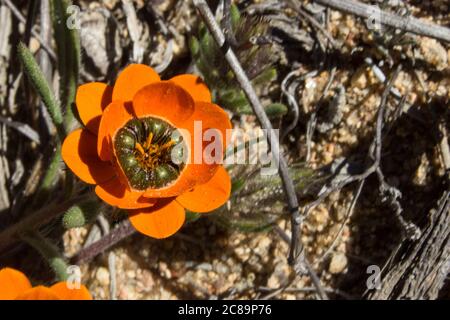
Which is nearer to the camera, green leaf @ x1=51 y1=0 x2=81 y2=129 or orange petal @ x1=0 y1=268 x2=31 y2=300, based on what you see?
orange petal @ x1=0 y1=268 x2=31 y2=300

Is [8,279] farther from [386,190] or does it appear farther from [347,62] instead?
[347,62]

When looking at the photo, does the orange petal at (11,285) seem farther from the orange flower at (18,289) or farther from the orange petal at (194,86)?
the orange petal at (194,86)

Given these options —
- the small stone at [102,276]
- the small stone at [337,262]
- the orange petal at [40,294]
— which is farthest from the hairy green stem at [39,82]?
the small stone at [337,262]

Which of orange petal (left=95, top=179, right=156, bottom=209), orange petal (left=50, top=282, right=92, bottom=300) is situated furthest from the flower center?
orange petal (left=50, top=282, right=92, bottom=300)

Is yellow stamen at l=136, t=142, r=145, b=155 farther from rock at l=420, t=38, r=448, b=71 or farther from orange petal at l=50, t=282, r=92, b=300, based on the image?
rock at l=420, t=38, r=448, b=71

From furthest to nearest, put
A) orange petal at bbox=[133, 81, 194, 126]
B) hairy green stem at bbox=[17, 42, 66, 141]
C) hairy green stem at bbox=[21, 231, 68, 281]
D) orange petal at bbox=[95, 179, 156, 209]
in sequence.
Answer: hairy green stem at bbox=[21, 231, 68, 281] < hairy green stem at bbox=[17, 42, 66, 141] < orange petal at bbox=[133, 81, 194, 126] < orange petal at bbox=[95, 179, 156, 209]
